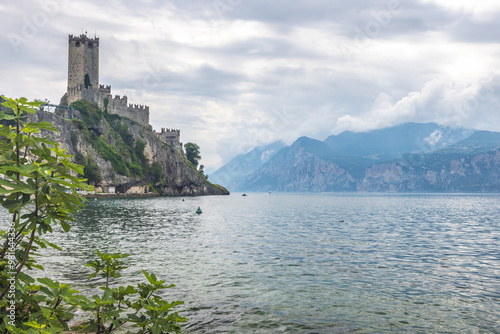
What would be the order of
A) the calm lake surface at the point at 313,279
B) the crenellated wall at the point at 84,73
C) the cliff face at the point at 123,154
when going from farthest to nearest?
1. the crenellated wall at the point at 84,73
2. the cliff face at the point at 123,154
3. the calm lake surface at the point at 313,279

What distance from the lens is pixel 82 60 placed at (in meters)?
170

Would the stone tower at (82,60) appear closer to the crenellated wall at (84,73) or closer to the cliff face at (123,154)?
the crenellated wall at (84,73)

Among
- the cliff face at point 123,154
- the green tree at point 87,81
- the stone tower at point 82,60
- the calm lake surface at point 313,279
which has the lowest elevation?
the calm lake surface at point 313,279

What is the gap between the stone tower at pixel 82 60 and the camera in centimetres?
17050

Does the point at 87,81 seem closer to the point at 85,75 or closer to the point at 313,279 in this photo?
the point at 85,75

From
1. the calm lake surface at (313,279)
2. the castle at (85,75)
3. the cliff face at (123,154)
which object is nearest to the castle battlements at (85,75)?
the castle at (85,75)

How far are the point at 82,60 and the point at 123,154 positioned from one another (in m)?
48.3

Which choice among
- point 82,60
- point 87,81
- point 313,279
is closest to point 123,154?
point 87,81

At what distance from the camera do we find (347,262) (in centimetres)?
2567

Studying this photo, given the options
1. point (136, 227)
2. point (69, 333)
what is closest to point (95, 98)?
point (136, 227)

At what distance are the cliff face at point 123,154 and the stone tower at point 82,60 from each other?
22584mm

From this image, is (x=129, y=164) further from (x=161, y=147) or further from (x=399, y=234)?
(x=399, y=234)

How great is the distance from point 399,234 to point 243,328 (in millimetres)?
35447

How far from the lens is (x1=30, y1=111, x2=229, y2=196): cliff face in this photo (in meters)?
147
